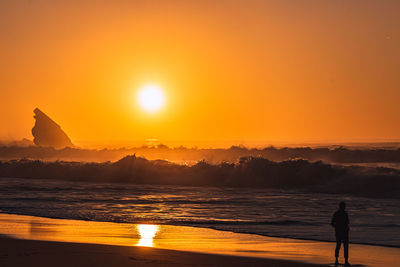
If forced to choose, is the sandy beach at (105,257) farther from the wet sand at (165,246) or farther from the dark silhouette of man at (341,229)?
the dark silhouette of man at (341,229)

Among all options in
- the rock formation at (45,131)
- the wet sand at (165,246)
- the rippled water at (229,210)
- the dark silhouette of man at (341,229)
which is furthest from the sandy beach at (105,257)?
the rock formation at (45,131)

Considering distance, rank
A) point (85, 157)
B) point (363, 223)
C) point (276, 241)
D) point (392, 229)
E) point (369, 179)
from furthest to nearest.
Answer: point (85, 157) < point (369, 179) < point (363, 223) < point (392, 229) < point (276, 241)

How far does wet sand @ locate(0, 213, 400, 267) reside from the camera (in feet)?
44.1

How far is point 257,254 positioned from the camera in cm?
1424

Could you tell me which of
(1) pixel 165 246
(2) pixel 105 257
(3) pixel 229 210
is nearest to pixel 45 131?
(3) pixel 229 210

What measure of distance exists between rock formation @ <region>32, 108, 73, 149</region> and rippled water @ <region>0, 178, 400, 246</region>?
78730mm

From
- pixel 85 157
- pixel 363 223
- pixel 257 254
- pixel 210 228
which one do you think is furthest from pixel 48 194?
pixel 85 157

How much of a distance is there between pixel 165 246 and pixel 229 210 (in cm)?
951

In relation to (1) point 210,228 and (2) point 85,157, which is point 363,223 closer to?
(1) point 210,228

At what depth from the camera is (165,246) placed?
50.2 ft

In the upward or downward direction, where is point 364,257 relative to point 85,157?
downward

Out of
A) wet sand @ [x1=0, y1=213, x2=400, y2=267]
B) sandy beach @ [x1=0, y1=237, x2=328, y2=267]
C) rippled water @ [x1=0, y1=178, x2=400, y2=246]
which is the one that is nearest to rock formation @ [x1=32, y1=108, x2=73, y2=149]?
rippled water @ [x1=0, y1=178, x2=400, y2=246]

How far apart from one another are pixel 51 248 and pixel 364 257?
285 inches

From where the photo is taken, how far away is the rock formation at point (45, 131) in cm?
11106
